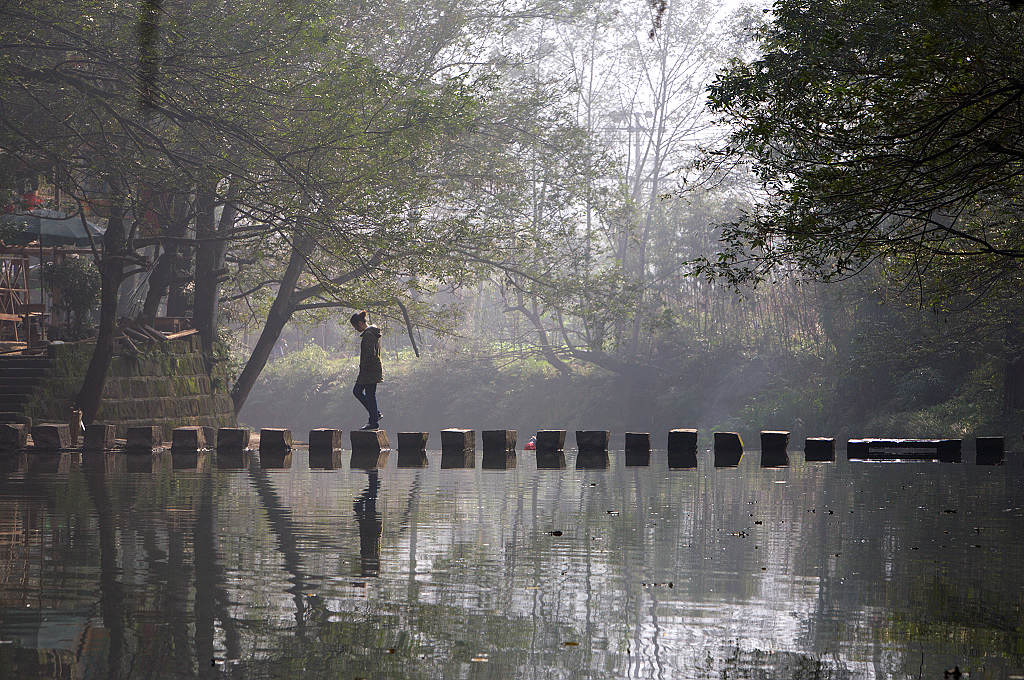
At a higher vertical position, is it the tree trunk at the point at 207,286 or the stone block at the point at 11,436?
the tree trunk at the point at 207,286

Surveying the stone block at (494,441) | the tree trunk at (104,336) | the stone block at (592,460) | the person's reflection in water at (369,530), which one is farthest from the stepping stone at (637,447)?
the tree trunk at (104,336)

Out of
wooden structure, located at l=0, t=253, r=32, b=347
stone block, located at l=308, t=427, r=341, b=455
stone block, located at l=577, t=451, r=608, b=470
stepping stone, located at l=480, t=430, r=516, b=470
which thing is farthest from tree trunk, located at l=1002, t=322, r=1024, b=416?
wooden structure, located at l=0, t=253, r=32, b=347

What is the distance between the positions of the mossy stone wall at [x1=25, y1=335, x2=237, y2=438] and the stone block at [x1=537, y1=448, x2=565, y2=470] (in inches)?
330

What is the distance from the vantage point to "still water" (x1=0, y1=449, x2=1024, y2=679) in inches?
202

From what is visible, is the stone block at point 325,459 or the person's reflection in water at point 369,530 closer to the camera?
the person's reflection in water at point 369,530

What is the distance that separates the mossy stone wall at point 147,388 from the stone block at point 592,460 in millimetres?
9177

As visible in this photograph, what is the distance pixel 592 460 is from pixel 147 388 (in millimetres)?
10459

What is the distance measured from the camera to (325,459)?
19.4 meters

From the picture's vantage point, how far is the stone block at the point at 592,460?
59.9 feet

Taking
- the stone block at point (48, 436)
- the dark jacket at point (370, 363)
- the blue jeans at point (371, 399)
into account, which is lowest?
the stone block at point (48, 436)

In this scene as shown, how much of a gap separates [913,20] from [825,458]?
809cm

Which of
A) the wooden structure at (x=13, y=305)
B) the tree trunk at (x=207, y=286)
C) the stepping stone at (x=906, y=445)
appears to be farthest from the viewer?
the tree trunk at (x=207, y=286)

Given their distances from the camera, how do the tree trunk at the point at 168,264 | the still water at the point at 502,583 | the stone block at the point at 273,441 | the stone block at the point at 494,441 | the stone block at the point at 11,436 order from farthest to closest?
the tree trunk at the point at 168,264 → the stone block at the point at 273,441 → the stone block at the point at 494,441 → the stone block at the point at 11,436 → the still water at the point at 502,583

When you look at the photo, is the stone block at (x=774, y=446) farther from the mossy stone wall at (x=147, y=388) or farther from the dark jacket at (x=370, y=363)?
the mossy stone wall at (x=147, y=388)
